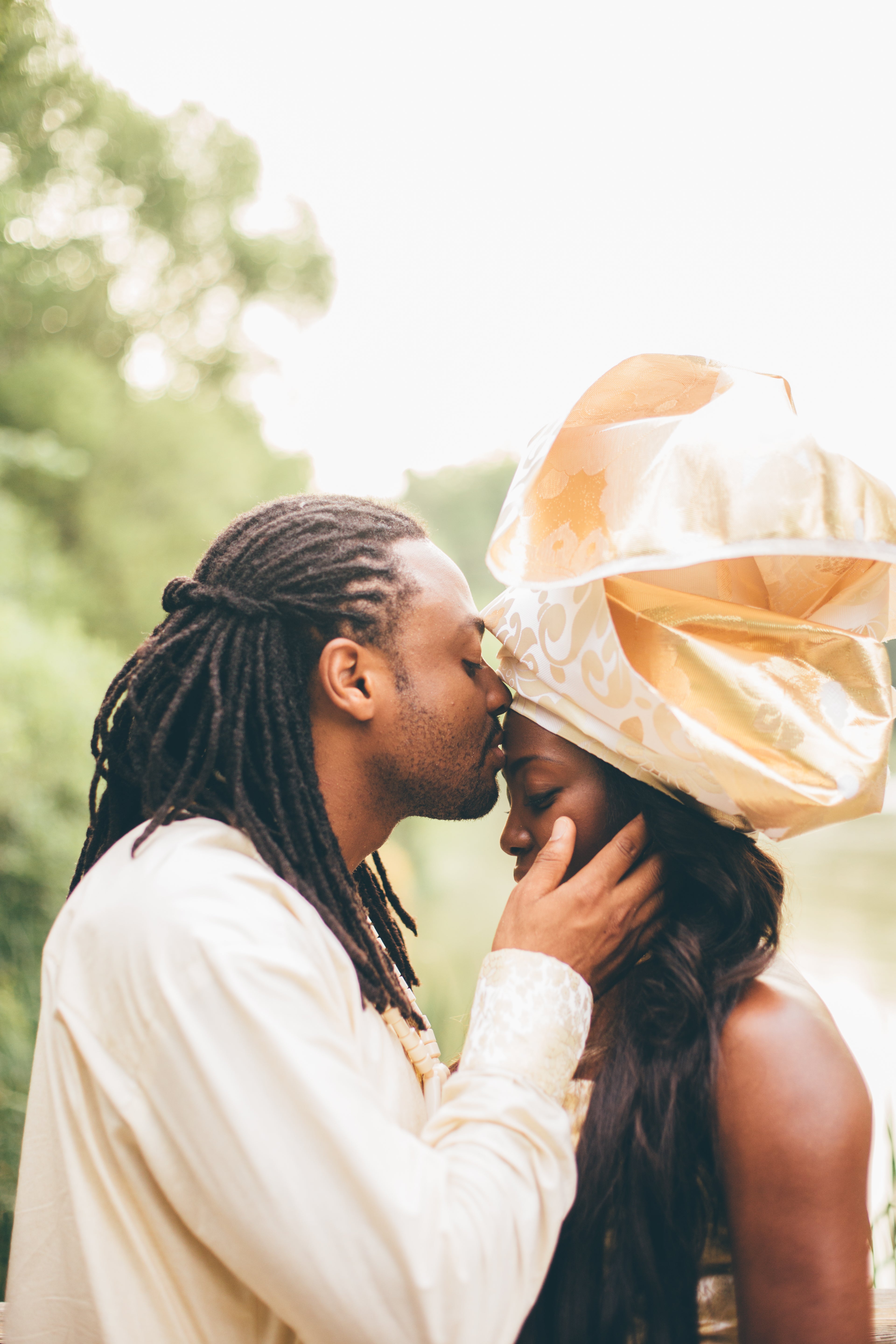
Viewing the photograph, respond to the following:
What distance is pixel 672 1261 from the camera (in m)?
1.59

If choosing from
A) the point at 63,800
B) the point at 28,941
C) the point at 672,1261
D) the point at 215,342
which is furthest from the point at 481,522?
the point at 672,1261

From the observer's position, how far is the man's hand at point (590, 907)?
1682 mm

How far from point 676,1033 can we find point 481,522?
320 inches

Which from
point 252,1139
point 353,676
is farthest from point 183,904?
point 353,676

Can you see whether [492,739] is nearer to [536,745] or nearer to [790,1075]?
[536,745]

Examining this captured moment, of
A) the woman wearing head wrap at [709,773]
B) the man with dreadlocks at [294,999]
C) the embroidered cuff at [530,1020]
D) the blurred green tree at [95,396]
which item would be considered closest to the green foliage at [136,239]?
the blurred green tree at [95,396]

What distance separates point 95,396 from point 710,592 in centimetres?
722

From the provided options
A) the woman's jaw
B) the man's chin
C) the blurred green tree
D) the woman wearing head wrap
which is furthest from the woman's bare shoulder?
the blurred green tree

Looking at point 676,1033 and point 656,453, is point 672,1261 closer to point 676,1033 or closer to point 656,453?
point 676,1033

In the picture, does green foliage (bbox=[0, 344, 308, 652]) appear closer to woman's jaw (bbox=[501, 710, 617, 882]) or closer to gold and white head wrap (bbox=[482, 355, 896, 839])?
woman's jaw (bbox=[501, 710, 617, 882])

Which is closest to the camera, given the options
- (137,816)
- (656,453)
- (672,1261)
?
(672,1261)

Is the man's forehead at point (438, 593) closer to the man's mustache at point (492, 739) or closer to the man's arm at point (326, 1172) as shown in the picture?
the man's mustache at point (492, 739)

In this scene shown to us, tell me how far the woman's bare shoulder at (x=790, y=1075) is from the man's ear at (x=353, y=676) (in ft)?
2.95

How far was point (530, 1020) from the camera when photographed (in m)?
1.53
